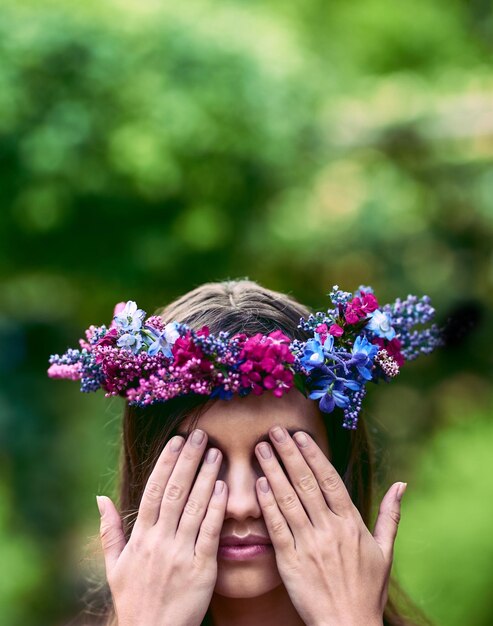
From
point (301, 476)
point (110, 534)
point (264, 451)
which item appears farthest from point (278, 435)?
point (110, 534)

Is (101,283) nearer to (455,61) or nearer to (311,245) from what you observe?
(311,245)

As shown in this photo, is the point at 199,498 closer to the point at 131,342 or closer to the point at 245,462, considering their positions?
the point at 245,462

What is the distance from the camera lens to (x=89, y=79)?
18.9 ft

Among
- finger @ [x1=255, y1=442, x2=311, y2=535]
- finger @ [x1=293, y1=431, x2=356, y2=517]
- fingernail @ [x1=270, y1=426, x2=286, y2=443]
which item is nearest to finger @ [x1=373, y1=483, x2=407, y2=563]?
finger @ [x1=293, y1=431, x2=356, y2=517]

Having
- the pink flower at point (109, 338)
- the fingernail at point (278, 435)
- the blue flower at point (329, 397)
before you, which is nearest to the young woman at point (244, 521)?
the fingernail at point (278, 435)

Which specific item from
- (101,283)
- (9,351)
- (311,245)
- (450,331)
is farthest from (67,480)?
(450,331)

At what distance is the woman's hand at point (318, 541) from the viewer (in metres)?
2.38

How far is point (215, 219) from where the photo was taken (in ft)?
20.8

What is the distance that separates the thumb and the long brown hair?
0.13 m

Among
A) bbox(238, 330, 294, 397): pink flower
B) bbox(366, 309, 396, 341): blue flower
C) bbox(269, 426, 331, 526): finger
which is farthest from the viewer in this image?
bbox(366, 309, 396, 341): blue flower

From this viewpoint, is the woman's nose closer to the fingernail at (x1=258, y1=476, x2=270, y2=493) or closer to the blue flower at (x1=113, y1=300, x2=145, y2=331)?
the fingernail at (x1=258, y1=476, x2=270, y2=493)

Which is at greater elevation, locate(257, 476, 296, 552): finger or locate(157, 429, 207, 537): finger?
locate(157, 429, 207, 537): finger

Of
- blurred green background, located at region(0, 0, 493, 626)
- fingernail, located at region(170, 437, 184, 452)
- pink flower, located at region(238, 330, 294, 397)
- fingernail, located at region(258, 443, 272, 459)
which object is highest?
blurred green background, located at region(0, 0, 493, 626)

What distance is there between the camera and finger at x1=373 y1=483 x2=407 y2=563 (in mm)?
2576
